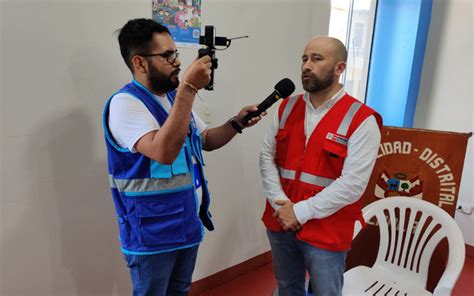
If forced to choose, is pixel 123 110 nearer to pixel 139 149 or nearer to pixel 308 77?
pixel 139 149

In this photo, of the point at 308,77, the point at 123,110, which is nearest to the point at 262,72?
the point at 308,77

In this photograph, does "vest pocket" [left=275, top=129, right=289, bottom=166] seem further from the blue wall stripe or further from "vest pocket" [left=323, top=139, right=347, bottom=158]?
the blue wall stripe

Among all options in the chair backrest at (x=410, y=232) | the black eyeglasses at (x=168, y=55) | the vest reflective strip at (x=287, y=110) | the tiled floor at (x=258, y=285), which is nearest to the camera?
the black eyeglasses at (x=168, y=55)

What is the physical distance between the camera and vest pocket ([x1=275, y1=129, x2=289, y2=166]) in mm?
1499

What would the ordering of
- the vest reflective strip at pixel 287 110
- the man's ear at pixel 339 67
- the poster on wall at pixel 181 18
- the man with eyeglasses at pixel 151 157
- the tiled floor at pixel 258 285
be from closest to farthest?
the man with eyeglasses at pixel 151 157 → the man's ear at pixel 339 67 → the vest reflective strip at pixel 287 110 → the poster on wall at pixel 181 18 → the tiled floor at pixel 258 285

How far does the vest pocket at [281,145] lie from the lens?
1499 mm

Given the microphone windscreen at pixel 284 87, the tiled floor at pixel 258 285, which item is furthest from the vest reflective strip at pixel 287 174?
the tiled floor at pixel 258 285

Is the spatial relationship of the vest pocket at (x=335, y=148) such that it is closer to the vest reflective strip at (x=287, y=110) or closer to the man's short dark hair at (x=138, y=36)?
the vest reflective strip at (x=287, y=110)

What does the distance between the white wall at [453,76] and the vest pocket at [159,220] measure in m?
2.70

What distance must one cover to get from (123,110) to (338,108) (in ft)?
2.79

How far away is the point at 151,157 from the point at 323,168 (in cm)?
71

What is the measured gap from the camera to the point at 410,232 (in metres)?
1.89

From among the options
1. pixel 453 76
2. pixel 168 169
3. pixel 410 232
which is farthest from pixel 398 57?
pixel 168 169

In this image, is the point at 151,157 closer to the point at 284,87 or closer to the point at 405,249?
the point at 284,87
